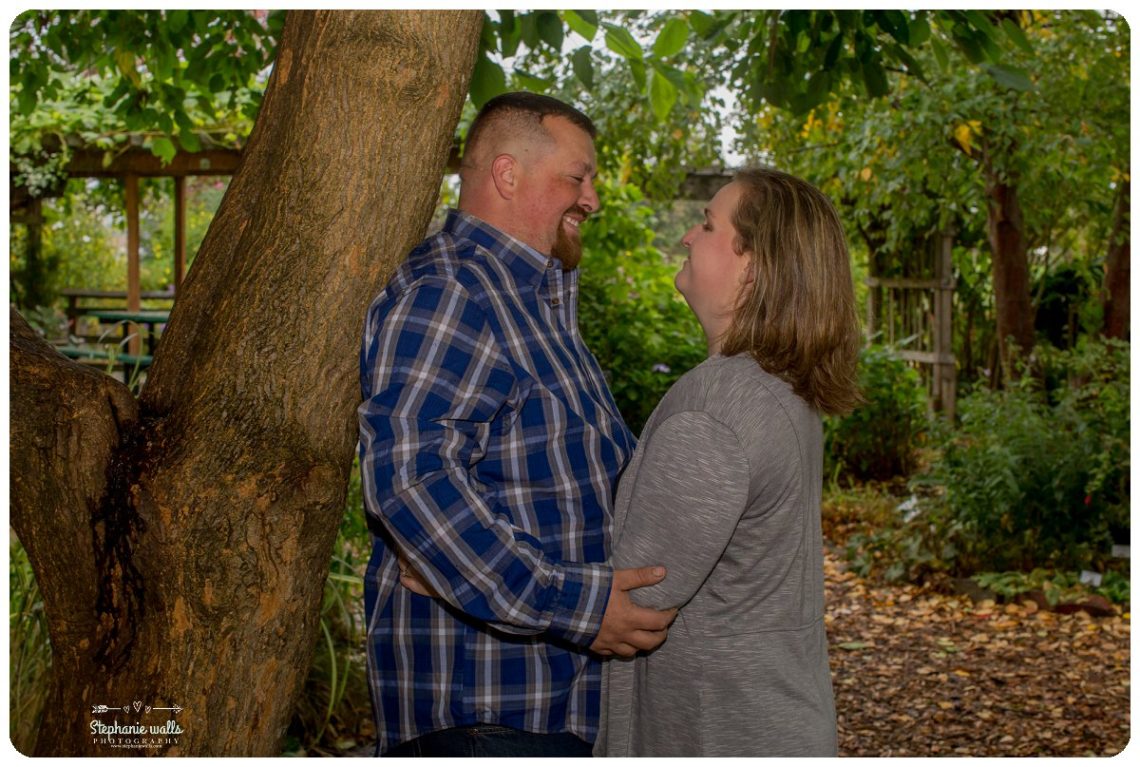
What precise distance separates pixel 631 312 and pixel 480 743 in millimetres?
6469

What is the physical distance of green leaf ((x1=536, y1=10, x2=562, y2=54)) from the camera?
3.46 m

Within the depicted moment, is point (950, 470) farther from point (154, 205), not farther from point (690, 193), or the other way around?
point (154, 205)

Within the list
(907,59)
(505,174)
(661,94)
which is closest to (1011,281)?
(907,59)

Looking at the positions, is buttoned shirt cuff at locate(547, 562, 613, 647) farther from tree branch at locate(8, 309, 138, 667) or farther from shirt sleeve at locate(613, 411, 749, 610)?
tree branch at locate(8, 309, 138, 667)

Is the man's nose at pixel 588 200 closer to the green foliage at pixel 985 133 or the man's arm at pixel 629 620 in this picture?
the man's arm at pixel 629 620

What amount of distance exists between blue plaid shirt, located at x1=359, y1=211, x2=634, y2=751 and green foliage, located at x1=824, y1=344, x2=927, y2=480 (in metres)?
6.78

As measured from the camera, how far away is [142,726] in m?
1.84

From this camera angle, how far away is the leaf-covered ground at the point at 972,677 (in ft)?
14.3

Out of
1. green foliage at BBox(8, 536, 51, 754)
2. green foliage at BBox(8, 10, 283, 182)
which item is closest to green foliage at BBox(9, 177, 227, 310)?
green foliage at BBox(8, 10, 283, 182)

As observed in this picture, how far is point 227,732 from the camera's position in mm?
1857

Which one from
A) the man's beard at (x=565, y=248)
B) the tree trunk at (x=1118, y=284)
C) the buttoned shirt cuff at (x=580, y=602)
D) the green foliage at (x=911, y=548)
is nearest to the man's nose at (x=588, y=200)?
the man's beard at (x=565, y=248)

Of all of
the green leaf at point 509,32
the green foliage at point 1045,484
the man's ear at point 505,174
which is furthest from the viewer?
the green foliage at point 1045,484

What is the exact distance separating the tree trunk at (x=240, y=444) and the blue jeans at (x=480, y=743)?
238 mm

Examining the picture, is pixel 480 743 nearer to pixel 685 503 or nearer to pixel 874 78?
pixel 685 503
